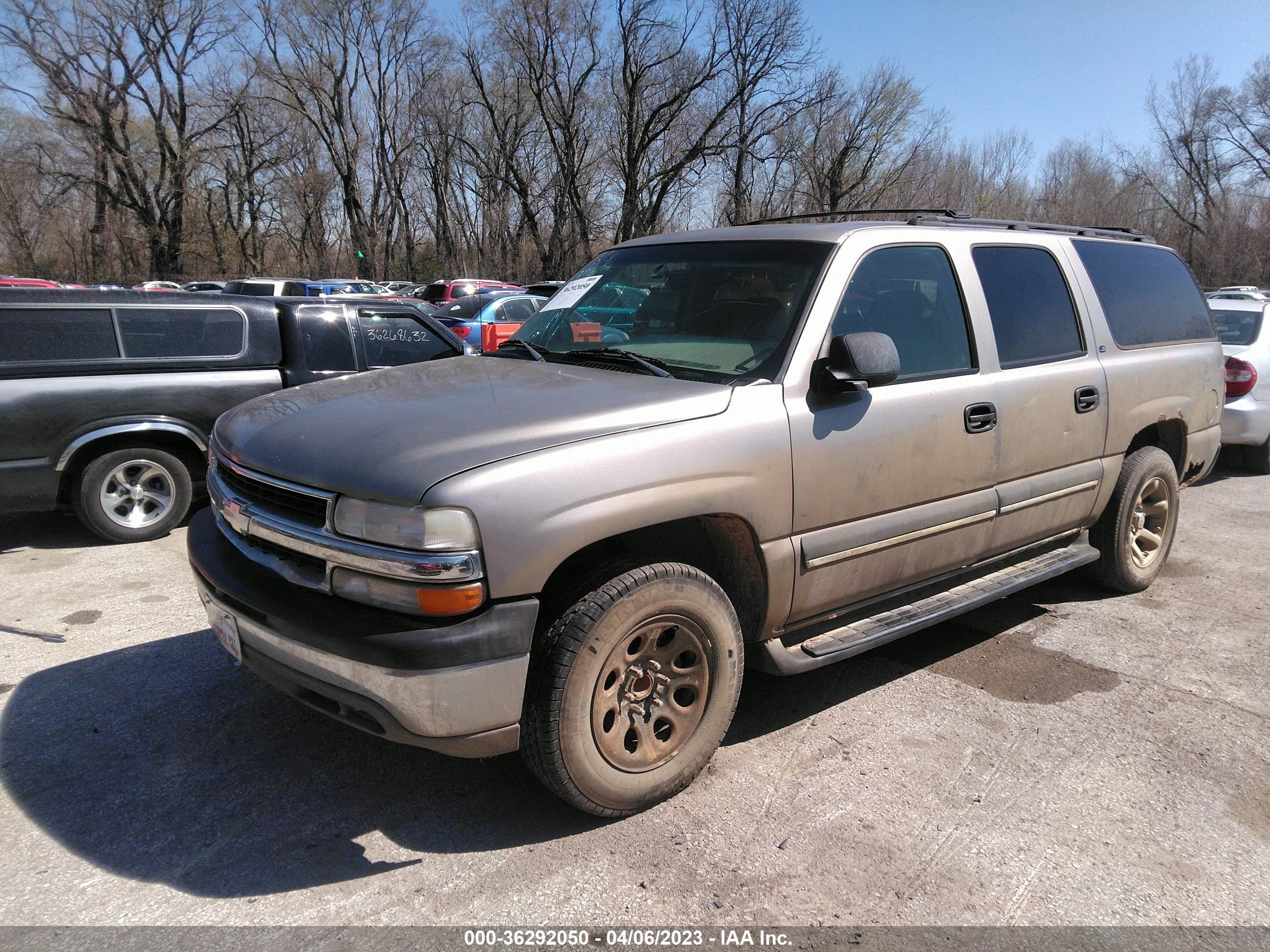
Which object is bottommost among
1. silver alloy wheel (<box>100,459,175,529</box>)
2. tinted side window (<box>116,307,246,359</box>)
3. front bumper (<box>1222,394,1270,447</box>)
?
front bumper (<box>1222,394,1270,447</box>)

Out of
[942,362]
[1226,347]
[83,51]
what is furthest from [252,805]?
[83,51]

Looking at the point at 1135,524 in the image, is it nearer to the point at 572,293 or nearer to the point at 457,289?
the point at 572,293

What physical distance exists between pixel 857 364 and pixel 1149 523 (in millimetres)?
3226

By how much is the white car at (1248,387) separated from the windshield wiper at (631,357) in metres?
7.01

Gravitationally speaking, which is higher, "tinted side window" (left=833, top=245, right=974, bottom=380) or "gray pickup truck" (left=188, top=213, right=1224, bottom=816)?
"tinted side window" (left=833, top=245, right=974, bottom=380)

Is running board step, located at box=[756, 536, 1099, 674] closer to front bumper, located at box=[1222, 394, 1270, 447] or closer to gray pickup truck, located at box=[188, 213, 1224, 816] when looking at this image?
gray pickup truck, located at box=[188, 213, 1224, 816]

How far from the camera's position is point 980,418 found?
145 inches

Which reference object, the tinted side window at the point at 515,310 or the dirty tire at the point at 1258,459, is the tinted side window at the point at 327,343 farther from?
the tinted side window at the point at 515,310

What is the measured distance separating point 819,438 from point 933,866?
147 centimetres

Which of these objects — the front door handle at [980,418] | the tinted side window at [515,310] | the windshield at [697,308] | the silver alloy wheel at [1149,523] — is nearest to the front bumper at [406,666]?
the windshield at [697,308]

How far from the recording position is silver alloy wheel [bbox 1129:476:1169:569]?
4938mm

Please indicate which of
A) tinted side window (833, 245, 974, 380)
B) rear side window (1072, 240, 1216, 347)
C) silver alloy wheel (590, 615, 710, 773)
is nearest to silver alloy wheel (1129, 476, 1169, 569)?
rear side window (1072, 240, 1216, 347)

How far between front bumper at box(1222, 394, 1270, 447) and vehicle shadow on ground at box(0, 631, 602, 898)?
806cm

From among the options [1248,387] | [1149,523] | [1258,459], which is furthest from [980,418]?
[1258,459]
